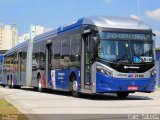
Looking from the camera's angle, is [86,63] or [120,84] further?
[86,63]

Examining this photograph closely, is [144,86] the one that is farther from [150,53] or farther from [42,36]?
[42,36]

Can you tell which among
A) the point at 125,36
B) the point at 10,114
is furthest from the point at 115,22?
the point at 10,114

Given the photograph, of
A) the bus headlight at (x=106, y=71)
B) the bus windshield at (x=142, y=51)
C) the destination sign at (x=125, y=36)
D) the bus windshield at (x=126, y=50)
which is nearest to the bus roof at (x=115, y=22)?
the destination sign at (x=125, y=36)

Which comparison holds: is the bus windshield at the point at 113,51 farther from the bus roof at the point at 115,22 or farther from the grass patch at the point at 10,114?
the grass patch at the point at 10,114

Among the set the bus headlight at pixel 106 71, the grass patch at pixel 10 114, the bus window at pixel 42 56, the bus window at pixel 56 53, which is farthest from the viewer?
the bus window at pixel 42 56

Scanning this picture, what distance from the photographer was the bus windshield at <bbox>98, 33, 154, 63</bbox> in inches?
723

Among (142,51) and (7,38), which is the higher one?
(7,38)

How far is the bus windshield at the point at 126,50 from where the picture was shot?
18.4 metres

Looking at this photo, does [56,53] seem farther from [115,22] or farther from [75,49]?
[115,22]

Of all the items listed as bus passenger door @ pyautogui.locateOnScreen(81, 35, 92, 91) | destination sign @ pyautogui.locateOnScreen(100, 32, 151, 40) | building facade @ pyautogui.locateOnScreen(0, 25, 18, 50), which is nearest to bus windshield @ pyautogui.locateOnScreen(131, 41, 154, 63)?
destination sign @ pyautogui.locateOnScreen(100, 32, 151, 40)

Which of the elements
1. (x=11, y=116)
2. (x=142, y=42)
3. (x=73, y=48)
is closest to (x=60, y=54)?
(x=73, y=48)

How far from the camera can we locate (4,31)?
103 m

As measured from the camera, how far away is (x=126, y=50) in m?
18.6

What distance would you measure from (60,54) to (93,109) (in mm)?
9166
